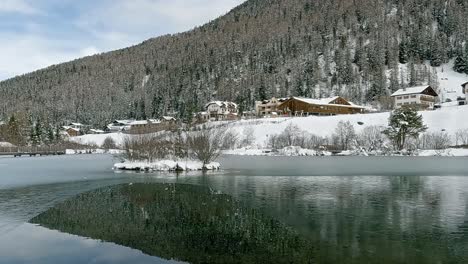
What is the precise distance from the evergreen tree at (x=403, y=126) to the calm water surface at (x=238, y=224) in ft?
175

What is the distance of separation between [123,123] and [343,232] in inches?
6865

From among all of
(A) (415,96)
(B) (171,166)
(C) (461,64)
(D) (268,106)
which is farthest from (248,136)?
(C) (461,64)

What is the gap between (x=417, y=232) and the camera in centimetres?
1544

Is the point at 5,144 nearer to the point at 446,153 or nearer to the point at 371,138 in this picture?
the point at 371,138

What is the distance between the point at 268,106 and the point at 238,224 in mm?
127523

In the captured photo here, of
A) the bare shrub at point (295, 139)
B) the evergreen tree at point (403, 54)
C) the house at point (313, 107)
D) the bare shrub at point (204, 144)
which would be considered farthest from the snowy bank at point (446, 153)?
the evergreen tree at point (403, 54)

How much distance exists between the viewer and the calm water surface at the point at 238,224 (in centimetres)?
1295

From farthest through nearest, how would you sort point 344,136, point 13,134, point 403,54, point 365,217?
point 403,54
point 13,134
point 344,136
point 365,217

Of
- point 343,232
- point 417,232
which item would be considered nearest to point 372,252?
point 343,232

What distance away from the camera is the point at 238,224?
17047 millimetres

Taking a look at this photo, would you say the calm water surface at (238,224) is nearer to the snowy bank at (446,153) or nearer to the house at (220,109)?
the snowy bank at (446,153)

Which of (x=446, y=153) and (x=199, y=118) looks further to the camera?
(x=446, y=153)

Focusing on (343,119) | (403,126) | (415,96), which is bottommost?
(403,126)

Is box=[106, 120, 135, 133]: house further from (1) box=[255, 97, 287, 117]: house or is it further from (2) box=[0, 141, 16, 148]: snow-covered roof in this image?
(1) box=[255, 97, 287, 117]: house
